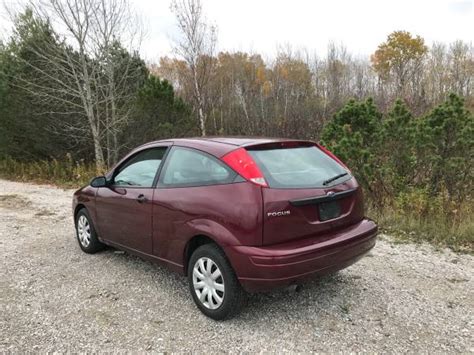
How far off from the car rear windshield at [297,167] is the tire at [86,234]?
2881mm

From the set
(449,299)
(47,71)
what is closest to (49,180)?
(47,71)

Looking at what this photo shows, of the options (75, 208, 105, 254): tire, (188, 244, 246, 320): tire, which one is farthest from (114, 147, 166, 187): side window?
(188, 244, 246, 320): tire

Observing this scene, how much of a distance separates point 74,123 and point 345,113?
11.1 m

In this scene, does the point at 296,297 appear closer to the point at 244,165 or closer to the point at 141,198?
the point at 244,165

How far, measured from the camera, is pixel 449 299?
3617 millimetres

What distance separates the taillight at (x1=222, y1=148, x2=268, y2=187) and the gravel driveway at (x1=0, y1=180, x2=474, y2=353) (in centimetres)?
127

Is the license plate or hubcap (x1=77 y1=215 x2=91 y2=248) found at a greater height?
the license plate

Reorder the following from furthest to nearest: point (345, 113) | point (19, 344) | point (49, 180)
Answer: point (49, 180), point (345, 113), point (19, 344)

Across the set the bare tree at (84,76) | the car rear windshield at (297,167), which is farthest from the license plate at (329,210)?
the bare tree at (84,76)

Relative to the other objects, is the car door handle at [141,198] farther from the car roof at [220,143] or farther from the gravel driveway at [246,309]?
the gravel driveway at [246,309]

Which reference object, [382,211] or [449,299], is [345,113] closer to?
[382,211]

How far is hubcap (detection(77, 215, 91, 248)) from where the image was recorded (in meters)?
5.16

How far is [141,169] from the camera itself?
429 centimetres

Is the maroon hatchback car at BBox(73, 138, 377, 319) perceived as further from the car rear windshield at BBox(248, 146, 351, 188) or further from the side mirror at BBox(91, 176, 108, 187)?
the side mirror at BBox(91, 176, 108, 187)
